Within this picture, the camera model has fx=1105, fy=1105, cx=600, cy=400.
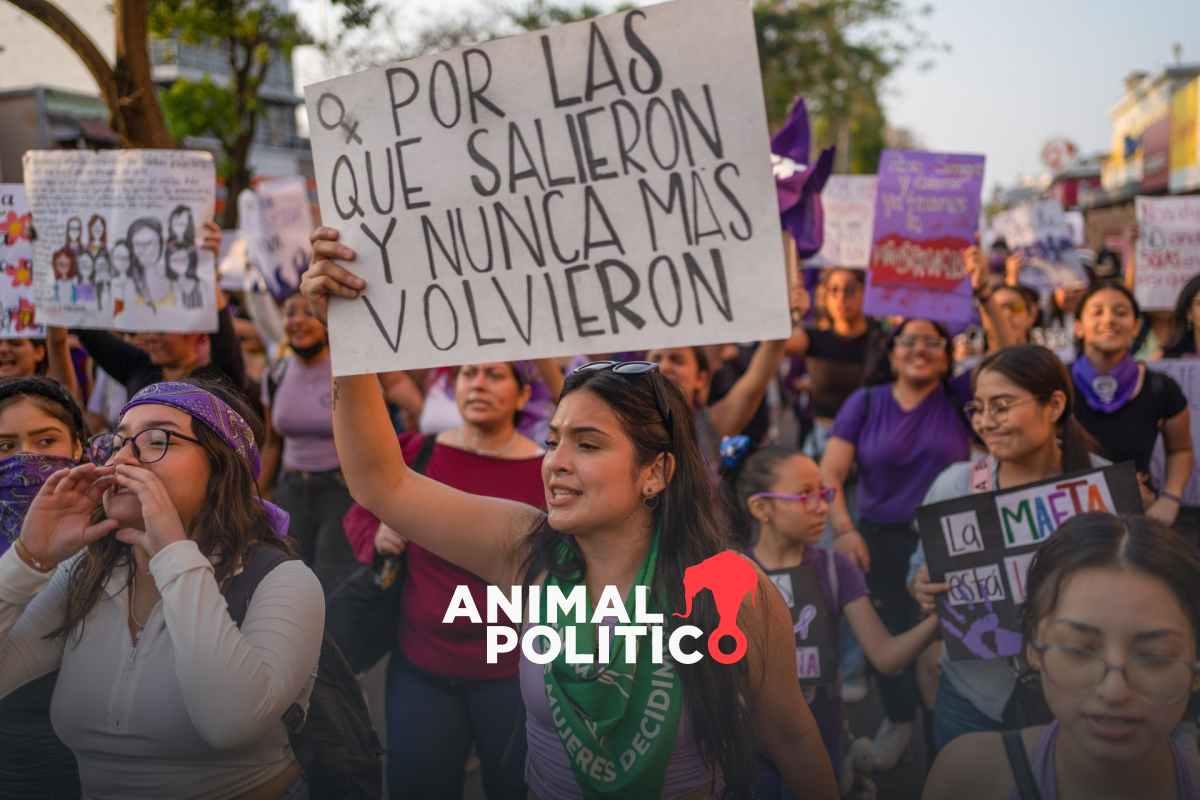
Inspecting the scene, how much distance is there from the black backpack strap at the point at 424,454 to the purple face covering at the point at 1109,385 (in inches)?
111

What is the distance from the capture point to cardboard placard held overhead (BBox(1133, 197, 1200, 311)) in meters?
6.88

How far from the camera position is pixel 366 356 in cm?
227

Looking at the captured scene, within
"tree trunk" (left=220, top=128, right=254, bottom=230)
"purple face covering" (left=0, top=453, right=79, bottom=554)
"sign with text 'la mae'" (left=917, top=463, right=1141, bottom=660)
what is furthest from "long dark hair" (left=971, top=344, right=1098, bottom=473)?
"tree trunk" (left=220, top=128, right=254, bottom=230)

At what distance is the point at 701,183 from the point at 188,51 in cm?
5499

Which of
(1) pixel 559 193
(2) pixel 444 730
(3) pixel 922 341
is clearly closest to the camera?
(1) pixel 559 193

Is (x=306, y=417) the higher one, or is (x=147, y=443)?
(x=147, y=443)

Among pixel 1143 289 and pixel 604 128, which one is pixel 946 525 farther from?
pixel 1143 289

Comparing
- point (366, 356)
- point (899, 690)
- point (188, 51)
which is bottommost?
point (899, 690)

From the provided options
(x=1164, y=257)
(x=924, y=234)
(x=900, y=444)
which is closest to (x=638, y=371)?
(x=900, y=444)

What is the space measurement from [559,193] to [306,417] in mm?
3463

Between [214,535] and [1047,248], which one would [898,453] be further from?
[1047,248]

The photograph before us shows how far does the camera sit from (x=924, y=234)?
575 cm

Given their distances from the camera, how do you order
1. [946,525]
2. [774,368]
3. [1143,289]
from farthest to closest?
[1143,289], [774,368], [946,525]

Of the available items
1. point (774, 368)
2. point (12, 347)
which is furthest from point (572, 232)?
point (12, 347)
